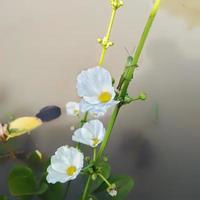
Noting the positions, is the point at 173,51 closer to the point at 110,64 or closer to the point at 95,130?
the point at 110,64

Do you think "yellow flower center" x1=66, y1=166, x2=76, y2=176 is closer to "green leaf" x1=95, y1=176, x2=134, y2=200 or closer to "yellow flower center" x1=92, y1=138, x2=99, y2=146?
"yellow flower center" x1=92, y1=138, x2=99, y2=146

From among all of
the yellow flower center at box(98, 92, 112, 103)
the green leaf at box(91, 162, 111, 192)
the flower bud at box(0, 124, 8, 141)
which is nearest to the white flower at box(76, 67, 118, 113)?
the yellow flower center at box(98, 92, 112, 103)

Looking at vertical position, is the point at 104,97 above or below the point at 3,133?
above

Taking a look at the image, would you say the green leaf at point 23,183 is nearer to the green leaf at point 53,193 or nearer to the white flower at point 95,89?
the green leaf at point 53,193

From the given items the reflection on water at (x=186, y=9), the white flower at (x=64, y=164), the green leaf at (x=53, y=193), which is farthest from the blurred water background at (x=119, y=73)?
the white flower at (x=64, y=164)

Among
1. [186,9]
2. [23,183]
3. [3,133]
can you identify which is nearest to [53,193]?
[23,183]

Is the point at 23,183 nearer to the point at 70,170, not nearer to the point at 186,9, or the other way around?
the point at 70,170

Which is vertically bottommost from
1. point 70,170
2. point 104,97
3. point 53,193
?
point 53,193
